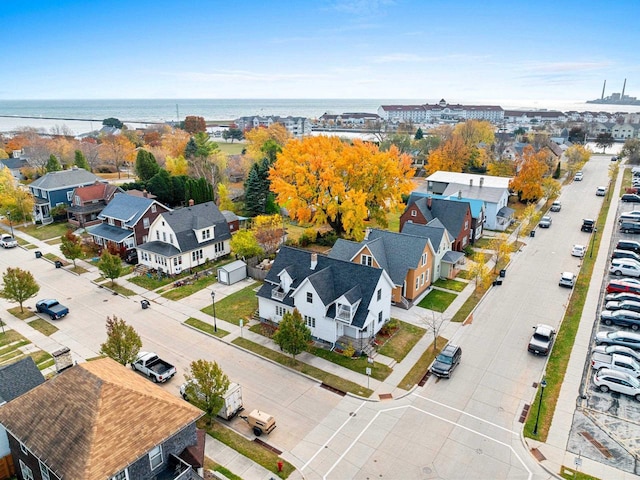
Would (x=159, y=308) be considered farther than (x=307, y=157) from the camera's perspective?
No

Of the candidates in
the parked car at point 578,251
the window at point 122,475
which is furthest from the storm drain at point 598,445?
the parked car at point 578,251

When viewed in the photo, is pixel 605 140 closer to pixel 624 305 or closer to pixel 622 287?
pixel 622 287

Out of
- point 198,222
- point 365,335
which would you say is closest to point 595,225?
point 365,335

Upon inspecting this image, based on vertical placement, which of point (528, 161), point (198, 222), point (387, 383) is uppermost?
point (528, 161)

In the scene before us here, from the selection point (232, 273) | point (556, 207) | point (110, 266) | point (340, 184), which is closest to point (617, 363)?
point (232, 273)

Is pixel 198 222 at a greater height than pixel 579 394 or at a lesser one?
greater

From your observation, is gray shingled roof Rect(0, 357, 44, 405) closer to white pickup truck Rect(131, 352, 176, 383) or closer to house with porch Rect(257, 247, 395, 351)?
white pickup truck Rect(131, 352, 176, 383)

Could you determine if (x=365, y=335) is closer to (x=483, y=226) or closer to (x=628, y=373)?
(x=628, y=373)

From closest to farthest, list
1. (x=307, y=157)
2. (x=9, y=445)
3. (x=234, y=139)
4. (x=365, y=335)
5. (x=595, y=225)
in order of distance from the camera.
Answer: (x=9, y=445)
(x=365, y=335)
(x=307, y=157)
(x=595, y=225)
(x=234, y=139)

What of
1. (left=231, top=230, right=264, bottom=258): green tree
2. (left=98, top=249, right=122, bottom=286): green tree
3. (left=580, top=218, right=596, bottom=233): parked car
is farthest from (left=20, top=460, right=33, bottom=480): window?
(left=580, top=218, right=596, bottom=233): parked car
